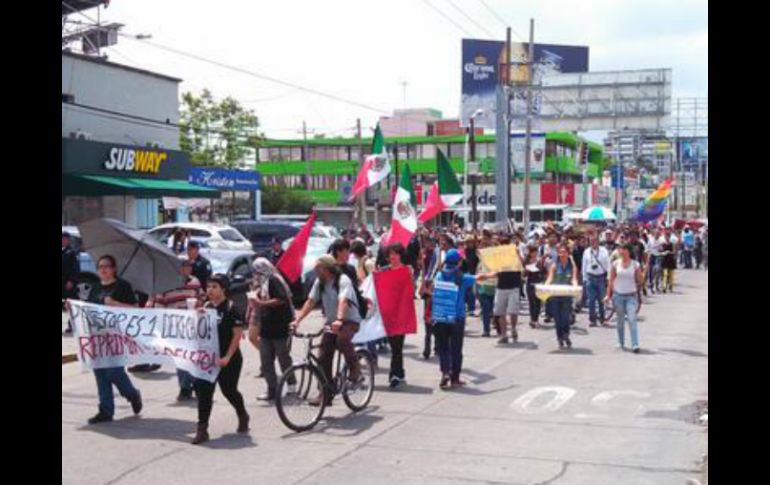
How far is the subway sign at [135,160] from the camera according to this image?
30.6 meters

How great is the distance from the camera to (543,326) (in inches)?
711

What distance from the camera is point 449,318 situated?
36.7 feet

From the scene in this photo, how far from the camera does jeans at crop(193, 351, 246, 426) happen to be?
28.3 ft

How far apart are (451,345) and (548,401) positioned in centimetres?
141

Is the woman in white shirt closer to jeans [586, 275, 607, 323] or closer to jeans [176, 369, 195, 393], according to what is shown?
jeans [586, 275, 607, 323]

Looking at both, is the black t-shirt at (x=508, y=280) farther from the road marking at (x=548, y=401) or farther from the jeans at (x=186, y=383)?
the jeans at (x=186, y=383)

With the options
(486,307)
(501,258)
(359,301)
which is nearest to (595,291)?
(486,307)

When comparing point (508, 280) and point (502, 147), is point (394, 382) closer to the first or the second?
point (508, 280)

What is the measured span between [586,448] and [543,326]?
983 centimetres

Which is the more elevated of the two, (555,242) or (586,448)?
(555,242)
